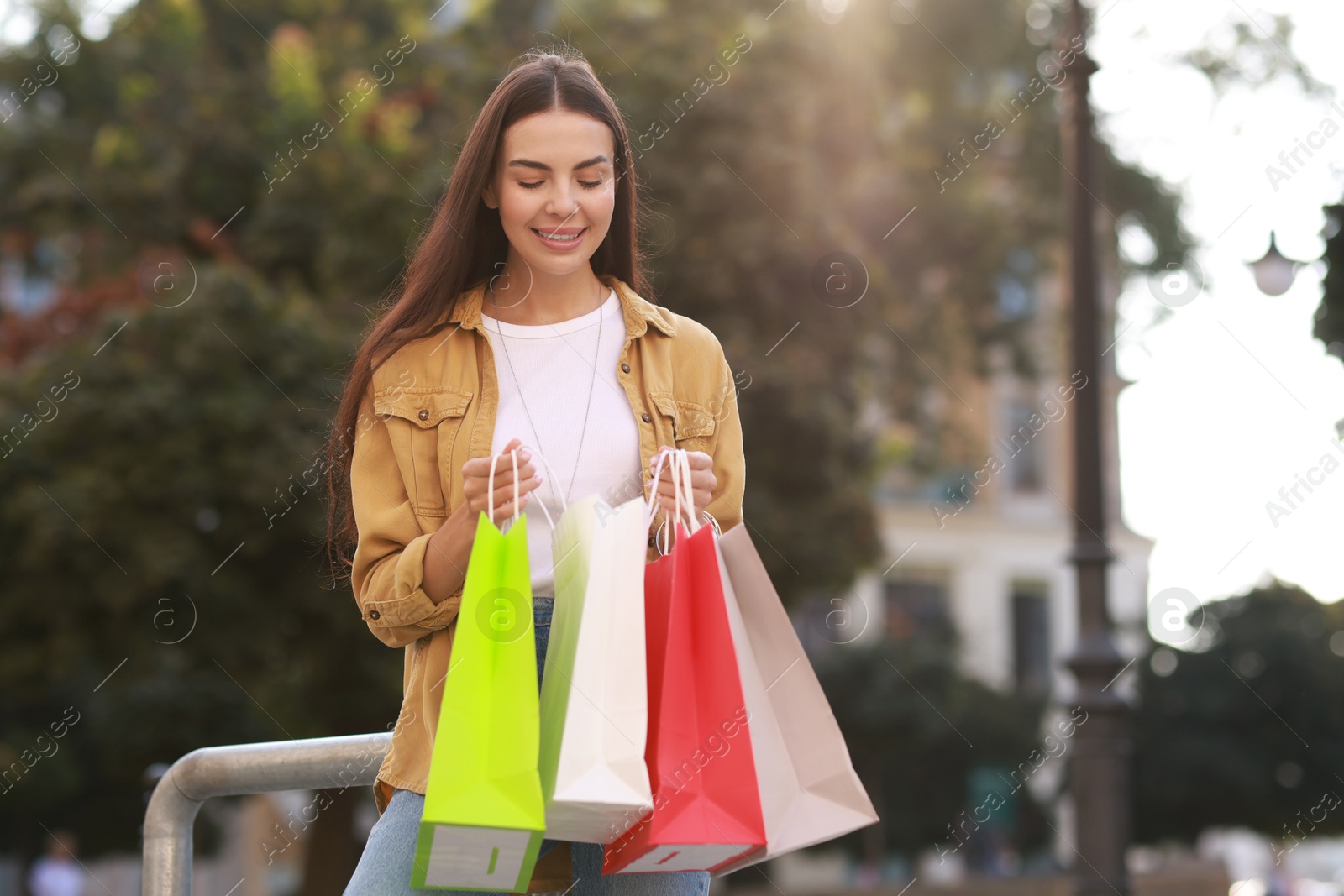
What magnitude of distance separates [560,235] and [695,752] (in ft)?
2.39

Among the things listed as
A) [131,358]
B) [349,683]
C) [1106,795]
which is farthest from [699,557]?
[349,683]

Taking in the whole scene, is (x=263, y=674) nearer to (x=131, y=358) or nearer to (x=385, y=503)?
(x=131, y=358)

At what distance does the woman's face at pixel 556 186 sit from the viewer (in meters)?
2.00

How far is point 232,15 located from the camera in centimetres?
1397

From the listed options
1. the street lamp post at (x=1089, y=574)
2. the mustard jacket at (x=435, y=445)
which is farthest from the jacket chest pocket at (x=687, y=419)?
the street lamp post at (x=1089, y=574)

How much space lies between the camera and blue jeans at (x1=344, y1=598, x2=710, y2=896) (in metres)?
1.82

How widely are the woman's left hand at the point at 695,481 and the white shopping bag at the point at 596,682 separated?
102 mm

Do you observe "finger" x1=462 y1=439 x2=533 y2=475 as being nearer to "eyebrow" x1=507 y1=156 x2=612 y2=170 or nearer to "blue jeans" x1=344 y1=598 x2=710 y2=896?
"blue jeans" x1=344 y1=598 x2=710 y2=896

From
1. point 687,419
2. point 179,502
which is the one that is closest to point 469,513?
point 687,419

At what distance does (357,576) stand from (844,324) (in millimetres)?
10895

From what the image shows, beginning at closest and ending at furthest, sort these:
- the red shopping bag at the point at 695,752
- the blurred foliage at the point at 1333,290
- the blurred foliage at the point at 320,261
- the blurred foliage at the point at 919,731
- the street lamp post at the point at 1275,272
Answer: the red shopping bag at the point at 695,752, the blurred foliage at the point at 1333,290, the street lamp post at the point at 1275,272, the blurred foliage at the point at 320,261, the blurred foliage at the point at 919,731

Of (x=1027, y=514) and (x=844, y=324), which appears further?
(x=1027, y=514)

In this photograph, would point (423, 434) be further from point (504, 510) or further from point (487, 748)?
point (487, 748)

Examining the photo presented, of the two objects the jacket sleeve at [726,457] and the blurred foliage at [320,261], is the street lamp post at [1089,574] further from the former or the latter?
the jacket sleeve at [726,457]
